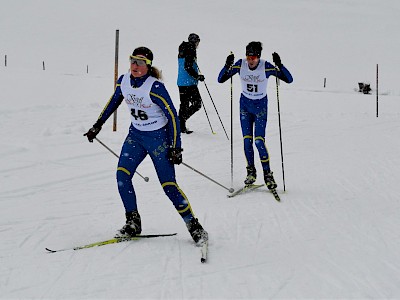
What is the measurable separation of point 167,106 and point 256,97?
8.30 ft

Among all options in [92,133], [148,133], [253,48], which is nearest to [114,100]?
[92,133]

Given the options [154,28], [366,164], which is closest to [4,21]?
[154,28]

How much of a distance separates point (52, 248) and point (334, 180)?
456 centimetres

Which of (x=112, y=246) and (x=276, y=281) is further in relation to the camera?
(x=112, y=246)

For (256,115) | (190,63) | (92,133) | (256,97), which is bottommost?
(92,133)

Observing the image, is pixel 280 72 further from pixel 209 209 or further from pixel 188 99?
pixel 188 99

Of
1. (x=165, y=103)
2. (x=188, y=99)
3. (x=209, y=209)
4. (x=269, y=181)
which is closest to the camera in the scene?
(x=165, y=103)

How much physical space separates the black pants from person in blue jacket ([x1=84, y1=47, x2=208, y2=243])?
203 inches

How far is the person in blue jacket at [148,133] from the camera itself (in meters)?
4.27

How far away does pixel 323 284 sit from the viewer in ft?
12.6

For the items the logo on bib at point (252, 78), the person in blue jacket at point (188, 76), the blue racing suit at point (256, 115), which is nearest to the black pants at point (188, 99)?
the person in blue jacket at point (188, 76)

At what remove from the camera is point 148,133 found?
445cm

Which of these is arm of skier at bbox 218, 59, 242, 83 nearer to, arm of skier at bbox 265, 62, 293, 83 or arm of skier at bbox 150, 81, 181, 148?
arm of skier at bbox 265, 62, 293, 83

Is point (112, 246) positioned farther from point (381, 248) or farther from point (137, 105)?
point (381, 248)
